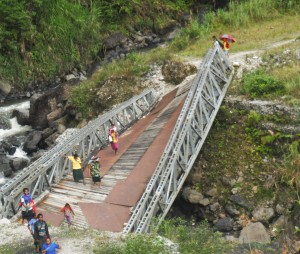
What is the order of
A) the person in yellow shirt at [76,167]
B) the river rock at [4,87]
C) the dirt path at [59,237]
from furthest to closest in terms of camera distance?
the river rock at [4,87] < the person in yellow shirt at [76,167] < the dirt path at [59,237]

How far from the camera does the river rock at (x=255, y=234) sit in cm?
1346

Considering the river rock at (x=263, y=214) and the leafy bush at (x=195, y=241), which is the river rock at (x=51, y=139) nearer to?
the river rock at (x=263, y=214)

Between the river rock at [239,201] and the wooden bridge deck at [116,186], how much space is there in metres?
3.14

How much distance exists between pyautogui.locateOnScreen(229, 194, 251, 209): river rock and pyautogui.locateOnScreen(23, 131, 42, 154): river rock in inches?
505

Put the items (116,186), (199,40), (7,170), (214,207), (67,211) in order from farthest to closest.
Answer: (199,40) → (7,170) → (214,207) → (116,186) → (67,211)

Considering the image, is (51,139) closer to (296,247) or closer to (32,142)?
(32,142)

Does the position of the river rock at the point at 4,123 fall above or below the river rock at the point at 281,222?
above

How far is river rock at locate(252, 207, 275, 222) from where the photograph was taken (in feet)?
47.4

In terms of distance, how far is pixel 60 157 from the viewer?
14.9 metres

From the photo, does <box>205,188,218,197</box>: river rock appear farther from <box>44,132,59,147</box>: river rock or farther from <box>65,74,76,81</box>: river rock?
<box>65,74,76,81</box>: river rock

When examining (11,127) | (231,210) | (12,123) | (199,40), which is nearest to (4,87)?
(12,123)

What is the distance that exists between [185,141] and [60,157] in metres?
4.52

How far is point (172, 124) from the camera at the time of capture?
1742 cm

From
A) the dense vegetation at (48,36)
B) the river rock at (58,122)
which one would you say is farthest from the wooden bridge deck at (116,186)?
the dense vegetation at (48,36)
